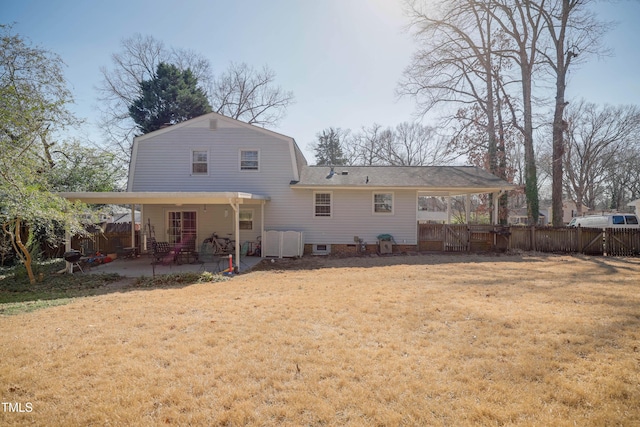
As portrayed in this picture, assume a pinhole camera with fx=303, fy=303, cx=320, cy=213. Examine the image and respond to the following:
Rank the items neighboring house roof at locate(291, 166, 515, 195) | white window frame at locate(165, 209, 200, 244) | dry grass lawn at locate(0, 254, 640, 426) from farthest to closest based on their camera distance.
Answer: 1. white window frame at locate(165, 209, 200, 244)
2. neighboring house roof at locate(291, 166, 515, 195)
3. dry grass lawn at locate(0, 254, 640, 426)

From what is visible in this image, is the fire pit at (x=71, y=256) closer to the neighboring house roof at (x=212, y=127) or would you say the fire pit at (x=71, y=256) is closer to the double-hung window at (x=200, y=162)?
the neighboring house roof at (x=212, y=127)

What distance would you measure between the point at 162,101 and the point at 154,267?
1757 cm

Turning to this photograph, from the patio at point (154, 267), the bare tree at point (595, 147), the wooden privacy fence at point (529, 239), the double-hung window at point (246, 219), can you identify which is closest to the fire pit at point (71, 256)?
the patio at point (154, 267)

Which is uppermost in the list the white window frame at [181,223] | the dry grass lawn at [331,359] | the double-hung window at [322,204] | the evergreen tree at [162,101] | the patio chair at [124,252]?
the evergreen tree at [162,101]

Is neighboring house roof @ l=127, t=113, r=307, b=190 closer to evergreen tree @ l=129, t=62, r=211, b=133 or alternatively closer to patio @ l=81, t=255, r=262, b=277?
patio @ l=81, t=255, r=262, b=277

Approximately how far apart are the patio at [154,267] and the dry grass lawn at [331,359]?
3.10m

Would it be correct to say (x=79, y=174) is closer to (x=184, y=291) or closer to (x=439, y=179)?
(x=184, y=291)

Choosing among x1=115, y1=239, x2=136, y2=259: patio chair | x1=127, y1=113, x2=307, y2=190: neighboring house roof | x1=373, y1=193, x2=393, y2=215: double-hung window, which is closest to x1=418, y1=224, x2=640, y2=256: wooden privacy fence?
x1=373, y1=193, x2=393, y2=215: double-hung window

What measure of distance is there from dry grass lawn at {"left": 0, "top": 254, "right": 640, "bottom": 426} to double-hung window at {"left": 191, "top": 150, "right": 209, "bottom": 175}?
306 inches

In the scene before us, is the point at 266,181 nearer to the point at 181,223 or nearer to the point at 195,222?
the point at 195,222

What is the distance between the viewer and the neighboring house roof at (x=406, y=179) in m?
12.9

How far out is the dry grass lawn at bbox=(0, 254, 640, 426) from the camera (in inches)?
102

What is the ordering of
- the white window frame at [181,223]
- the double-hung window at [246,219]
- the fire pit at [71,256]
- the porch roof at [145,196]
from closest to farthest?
the porch roof at [145,196]
the fire pit at [71,256]
the double-hung window at [246,219]
the white window frame at [181,223]

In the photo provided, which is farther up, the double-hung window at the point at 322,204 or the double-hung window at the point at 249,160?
the double-hung window at the point at 249,160
